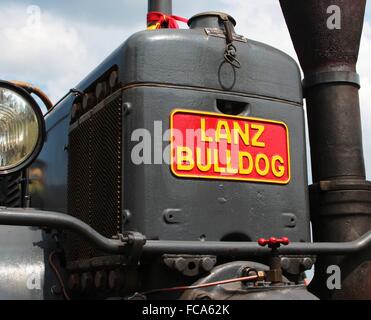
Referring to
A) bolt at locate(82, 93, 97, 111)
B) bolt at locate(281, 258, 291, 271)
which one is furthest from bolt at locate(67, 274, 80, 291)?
bolt at locate(281, 258, 291, 271)

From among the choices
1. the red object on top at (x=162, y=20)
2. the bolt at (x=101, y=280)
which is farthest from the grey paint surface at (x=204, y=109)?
the red object on top at (x=162, y=20)

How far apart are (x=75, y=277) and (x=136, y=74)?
872 millimetres

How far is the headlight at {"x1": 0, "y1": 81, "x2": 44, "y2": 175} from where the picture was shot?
2.05 metres

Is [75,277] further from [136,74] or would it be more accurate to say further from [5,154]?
[136,74]

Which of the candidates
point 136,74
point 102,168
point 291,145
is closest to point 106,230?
point 102,168

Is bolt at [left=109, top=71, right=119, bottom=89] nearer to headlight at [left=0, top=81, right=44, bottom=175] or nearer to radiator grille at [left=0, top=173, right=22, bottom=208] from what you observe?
headlight at [left=0, top=81, right=44, bottom=175]

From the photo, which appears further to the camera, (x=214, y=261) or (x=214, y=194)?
(x=214, y=194)

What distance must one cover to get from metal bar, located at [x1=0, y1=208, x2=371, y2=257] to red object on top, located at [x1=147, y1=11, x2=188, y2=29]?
124 centimetres

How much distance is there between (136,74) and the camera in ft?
7.14

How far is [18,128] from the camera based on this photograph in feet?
6.86

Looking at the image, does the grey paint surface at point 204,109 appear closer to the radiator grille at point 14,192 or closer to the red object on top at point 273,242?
the red object on top at point 273,242
